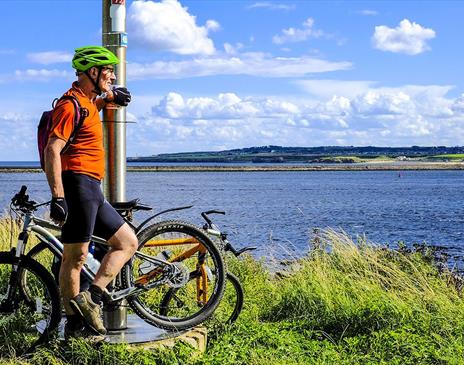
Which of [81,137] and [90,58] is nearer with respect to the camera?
[81,137]

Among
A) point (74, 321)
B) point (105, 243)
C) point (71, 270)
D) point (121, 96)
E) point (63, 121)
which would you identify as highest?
point (121, 96)

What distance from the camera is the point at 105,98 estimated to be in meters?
6.08

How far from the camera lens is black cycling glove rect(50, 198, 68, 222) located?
17.0 feet

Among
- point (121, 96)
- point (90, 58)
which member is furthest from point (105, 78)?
point (121, 96)

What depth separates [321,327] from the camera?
7637 millimetres

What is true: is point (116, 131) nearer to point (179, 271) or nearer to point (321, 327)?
point (179, 271)

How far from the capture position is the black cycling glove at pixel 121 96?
614 cm

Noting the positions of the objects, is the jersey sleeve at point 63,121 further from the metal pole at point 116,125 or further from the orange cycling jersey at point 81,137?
the metal pole at point 116,125

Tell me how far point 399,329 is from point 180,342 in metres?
2.30

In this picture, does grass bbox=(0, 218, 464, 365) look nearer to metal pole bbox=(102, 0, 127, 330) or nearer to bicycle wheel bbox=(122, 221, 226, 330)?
bicycle wheel bbox=(122, 221, 226, 330)

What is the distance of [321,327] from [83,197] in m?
3.17

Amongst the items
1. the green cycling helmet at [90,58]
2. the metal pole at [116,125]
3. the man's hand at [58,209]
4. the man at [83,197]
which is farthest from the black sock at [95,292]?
the green cycling helmet at [90,58]

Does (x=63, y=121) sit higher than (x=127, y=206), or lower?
higher

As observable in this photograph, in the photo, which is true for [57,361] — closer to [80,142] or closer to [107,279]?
[107,279]
